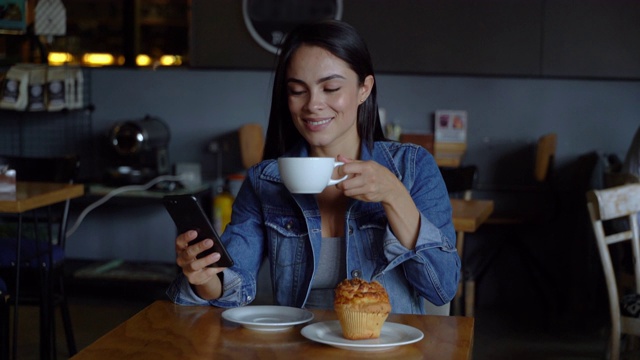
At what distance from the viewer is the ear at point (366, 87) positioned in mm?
1967

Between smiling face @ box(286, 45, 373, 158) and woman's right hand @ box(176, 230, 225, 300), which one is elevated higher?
smiling face @ box(286, 45, 373, 158)

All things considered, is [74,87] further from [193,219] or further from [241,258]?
[193,219]

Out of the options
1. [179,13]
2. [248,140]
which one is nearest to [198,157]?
[248,140]

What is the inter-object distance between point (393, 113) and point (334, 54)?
3078mm

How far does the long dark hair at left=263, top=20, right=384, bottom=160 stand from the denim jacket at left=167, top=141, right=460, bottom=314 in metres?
0.05

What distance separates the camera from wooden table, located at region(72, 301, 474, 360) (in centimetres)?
138

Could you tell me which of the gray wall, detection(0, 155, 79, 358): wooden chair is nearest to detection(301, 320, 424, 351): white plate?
detection(0, 155, 79, 358): wooden chair

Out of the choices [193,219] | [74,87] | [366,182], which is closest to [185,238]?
[193,219]

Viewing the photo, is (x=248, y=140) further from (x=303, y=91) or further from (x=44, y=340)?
(x=303, y=91)

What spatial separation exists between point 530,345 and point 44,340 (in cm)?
226

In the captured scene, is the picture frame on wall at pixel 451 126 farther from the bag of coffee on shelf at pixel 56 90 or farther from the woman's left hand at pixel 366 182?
the woman's left hand at pixel 366 182

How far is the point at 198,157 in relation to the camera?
5117 mm

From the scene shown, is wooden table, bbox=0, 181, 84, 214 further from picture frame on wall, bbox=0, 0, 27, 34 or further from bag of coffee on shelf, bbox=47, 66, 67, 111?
picture frame on wall, bbox=0, 0, 27, 34

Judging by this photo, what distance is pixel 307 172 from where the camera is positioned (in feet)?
4.82
